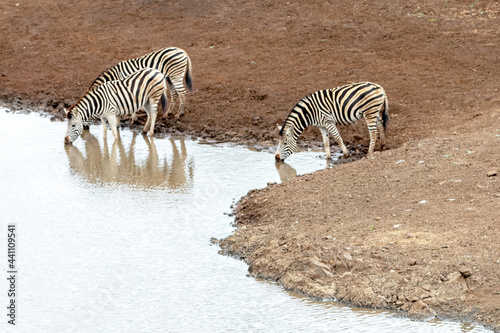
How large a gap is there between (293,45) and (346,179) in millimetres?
9679

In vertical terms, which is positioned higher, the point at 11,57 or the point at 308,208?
the point at 11,57

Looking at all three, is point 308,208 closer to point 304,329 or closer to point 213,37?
point 304,329

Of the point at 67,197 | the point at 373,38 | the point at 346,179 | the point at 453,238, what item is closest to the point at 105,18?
the point at 373,38

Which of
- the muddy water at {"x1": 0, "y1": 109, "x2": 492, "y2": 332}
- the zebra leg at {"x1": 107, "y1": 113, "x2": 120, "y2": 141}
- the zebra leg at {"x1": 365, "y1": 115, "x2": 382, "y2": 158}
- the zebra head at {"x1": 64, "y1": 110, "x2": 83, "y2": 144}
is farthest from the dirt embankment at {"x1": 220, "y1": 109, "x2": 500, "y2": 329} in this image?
the zebra head at {"x1": 64, "y1": 110, "x2": 83, "y2": 144}

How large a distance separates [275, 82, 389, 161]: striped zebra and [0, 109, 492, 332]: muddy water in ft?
1.40

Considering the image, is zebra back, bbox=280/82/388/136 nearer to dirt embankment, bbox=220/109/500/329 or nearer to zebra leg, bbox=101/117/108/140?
dirt embankment, bbox=220/109/500/329

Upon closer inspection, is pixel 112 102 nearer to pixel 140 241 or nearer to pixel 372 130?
pixel 372 130

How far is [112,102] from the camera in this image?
14.2 meters

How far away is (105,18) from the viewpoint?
75.8ft

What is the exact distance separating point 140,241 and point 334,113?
16.9 ft

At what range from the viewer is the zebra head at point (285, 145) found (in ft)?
42.3

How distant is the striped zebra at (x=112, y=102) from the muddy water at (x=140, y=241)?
427mm

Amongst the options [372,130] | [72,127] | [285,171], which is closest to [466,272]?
[285,171]

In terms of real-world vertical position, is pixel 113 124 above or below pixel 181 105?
below
